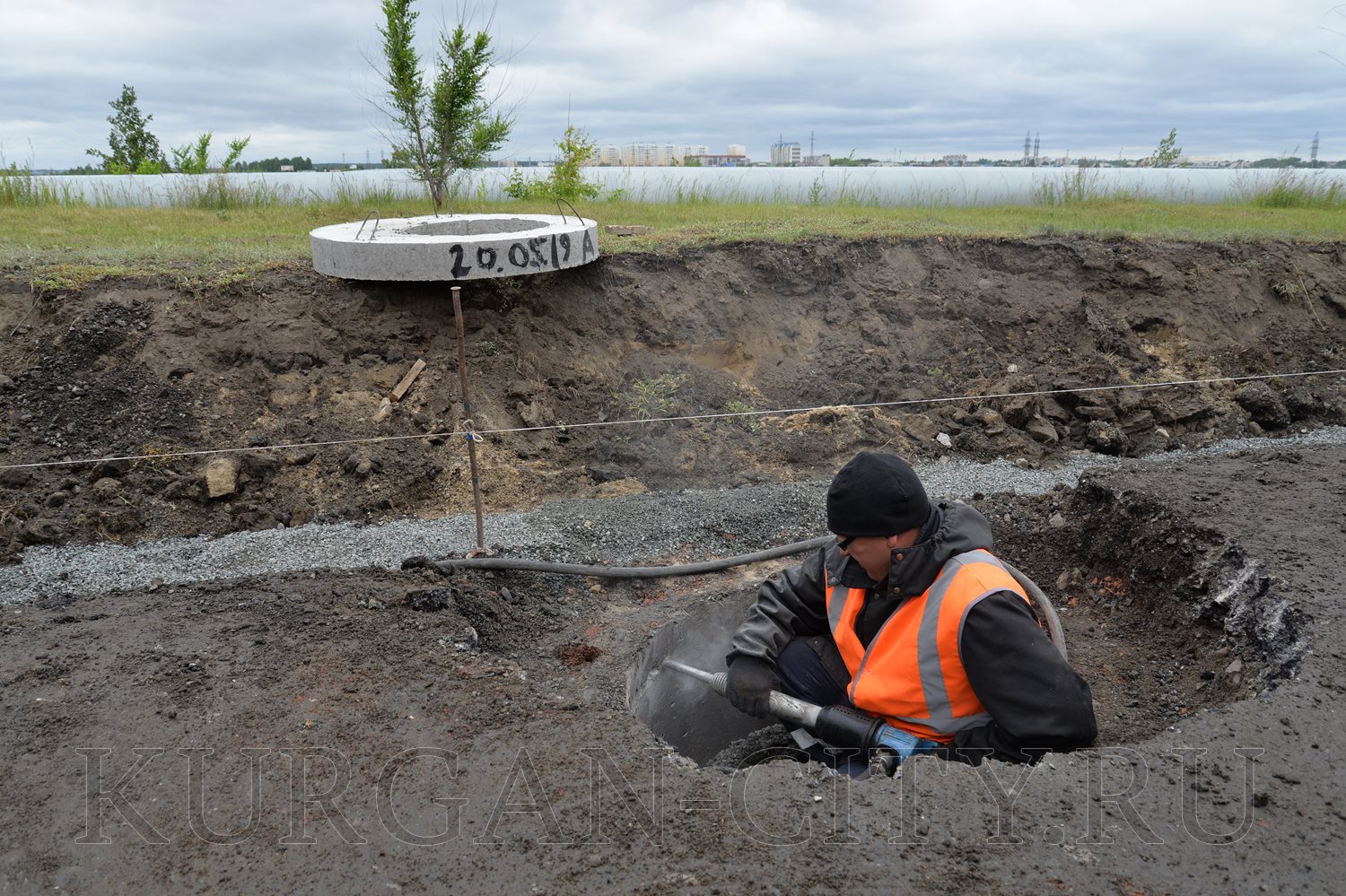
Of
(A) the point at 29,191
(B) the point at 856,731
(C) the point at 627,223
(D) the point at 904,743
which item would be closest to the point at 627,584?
(B) the point at 856,731

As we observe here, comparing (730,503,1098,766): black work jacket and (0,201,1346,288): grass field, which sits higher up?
(0,201,1346,288): grass field

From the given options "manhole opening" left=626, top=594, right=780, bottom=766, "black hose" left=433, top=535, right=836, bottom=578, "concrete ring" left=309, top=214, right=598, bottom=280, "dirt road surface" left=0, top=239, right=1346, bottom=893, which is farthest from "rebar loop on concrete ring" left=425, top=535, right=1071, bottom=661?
"concrete ring" left=309, top=214, right=598, bottom=280

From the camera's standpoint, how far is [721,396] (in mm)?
8195

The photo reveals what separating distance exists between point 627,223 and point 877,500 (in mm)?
8790

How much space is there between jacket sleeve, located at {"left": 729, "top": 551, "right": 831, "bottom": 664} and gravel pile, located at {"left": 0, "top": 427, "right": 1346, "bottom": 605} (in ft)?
6.08

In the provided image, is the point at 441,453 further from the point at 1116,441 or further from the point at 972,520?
the point at 1116,441

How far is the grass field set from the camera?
8305 mm

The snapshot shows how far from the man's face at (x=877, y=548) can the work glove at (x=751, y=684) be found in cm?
76

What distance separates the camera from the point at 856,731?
3422mm

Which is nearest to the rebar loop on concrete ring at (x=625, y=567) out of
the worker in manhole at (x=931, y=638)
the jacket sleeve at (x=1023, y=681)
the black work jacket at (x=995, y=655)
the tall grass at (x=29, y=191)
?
the worker in manhole at (x=931, y=638)

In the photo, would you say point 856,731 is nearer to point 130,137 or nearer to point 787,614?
point 787,614

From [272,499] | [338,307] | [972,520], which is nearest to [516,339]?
[338,307]

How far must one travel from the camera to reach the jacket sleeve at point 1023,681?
9.58 feet

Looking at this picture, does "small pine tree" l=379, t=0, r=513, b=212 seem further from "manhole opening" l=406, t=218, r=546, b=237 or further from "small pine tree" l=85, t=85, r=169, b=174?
"small pine tree" l=85, t=85, r=169, b=174
